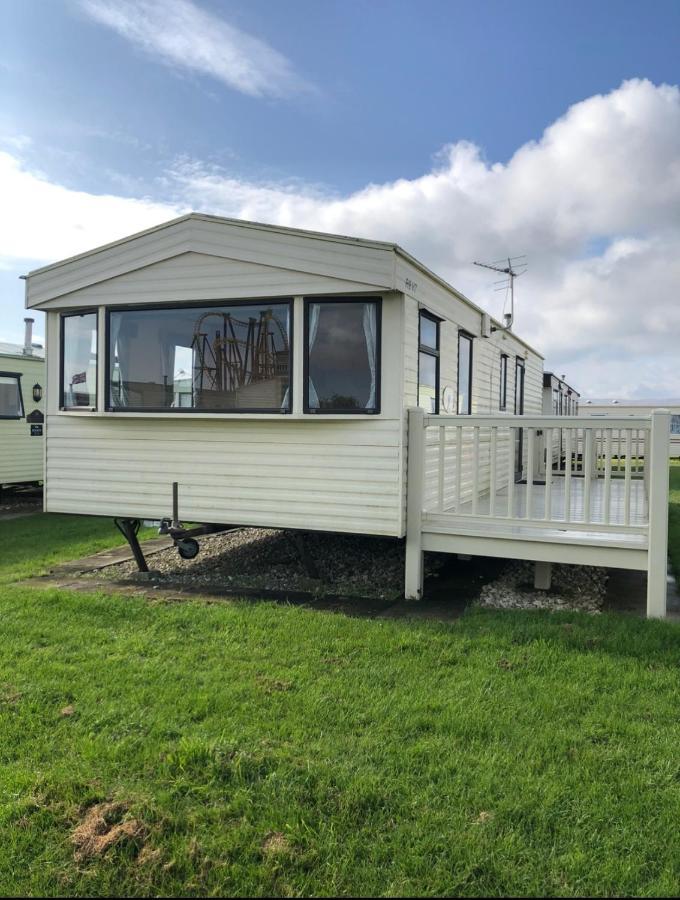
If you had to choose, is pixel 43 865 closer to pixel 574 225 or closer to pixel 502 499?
pixel 502 499

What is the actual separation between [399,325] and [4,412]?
30.6 feet

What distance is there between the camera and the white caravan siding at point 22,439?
38.6 feet

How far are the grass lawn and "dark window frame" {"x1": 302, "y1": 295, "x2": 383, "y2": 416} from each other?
165 centimetres

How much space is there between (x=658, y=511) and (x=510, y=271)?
7.05 m

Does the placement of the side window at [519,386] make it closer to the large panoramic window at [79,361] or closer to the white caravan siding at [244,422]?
the white caravan siding at [244,422]

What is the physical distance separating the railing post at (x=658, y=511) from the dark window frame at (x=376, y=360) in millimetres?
1914

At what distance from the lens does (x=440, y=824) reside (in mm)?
2209

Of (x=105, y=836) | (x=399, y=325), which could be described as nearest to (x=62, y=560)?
(x=399, y=325)

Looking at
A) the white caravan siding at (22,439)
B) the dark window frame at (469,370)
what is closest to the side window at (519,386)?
the dark window frame at (469,370)

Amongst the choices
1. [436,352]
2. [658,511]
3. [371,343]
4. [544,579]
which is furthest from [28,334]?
[658,511]

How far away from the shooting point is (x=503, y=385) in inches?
352

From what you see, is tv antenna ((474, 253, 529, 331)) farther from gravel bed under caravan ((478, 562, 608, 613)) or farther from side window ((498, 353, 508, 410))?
gravel bed under caravan ((478, 562, 608, 613))

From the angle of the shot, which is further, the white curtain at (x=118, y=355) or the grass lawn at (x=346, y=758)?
the white curtain at (x=118, y=355)

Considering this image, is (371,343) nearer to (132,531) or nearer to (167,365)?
(167,365)
